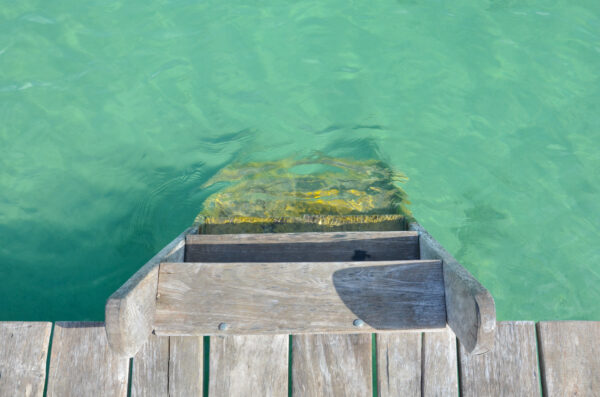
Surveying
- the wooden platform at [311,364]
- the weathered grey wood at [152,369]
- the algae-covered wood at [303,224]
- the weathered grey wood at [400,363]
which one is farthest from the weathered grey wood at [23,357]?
the weathered grey wood at [400,363]

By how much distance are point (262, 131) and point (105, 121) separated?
1659mm

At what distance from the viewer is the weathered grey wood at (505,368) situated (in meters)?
2.67

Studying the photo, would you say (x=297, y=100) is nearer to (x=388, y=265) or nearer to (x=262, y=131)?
(x=262, y=131)

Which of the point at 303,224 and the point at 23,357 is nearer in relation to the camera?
the point at 23,357

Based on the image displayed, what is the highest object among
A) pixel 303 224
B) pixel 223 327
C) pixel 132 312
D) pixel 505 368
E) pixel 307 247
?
pixel 132 312

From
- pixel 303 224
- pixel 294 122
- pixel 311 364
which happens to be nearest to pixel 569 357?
pixel 311 364

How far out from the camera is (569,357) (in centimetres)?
272

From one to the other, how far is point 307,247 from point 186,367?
1.07 meters

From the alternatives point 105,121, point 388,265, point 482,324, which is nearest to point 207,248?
point 388,265

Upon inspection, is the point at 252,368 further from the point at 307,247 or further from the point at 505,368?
the point at 505,368

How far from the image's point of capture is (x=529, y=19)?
4832 millimetres

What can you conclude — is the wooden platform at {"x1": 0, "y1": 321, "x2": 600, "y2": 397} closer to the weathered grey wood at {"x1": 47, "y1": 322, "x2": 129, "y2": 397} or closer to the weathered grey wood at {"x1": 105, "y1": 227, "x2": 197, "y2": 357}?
the weathered grey wood at {"x1": 47, "y1": 322, "x2": 129, "y2": 397}

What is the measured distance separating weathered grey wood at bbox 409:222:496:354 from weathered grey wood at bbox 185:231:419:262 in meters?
0.54

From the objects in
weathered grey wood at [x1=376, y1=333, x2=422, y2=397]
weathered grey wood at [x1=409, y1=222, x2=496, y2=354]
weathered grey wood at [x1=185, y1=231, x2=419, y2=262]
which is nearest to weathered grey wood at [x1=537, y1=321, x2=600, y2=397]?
weathered grey wood at [x1=376, y1=333, x2=422, y2=397]
